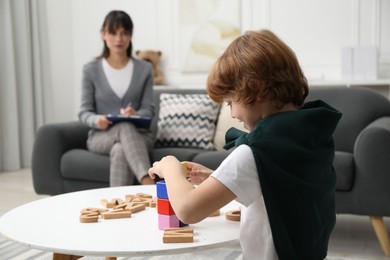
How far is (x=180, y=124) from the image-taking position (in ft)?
10.6

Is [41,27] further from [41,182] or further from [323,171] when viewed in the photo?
[323,171]

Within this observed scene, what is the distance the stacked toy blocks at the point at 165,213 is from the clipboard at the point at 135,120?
1.60 meters

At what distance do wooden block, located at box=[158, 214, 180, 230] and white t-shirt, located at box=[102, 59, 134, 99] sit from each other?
1.96 metres

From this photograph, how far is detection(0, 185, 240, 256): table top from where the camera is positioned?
3.83ft

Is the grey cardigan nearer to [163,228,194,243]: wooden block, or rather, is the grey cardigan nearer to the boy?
[163,228,194,243]: wooden block

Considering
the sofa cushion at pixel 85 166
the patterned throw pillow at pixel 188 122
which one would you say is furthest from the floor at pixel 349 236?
the patterned throw pillow at pixel 188 122

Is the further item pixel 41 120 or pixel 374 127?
pixel 41 120

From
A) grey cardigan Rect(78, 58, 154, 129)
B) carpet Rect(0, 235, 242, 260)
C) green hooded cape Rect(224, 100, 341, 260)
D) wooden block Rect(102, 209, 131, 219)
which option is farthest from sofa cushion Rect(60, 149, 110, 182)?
green hooded cape Rect(224, 100, 341, 260)

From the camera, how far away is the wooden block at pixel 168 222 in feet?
4.34

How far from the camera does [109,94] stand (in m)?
3.20

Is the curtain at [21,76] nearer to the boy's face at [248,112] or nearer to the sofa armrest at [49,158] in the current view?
the sofa armrest at [49,158]

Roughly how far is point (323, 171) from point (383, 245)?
1521mm

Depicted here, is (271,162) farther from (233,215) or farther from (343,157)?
(343,157)

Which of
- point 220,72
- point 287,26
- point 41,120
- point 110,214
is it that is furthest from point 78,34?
point 220,72
